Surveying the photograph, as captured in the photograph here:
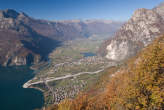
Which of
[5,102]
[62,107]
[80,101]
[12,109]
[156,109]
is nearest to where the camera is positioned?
[156,109]

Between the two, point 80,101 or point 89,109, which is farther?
point 80,101

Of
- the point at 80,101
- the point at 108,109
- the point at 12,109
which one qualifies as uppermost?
the point at 80,101

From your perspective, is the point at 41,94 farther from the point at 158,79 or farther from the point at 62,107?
the point at 158,79

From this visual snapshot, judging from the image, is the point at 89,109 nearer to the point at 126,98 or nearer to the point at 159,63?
the point at 126,98

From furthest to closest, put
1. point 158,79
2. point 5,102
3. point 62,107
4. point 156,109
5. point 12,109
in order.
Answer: point 5,102 → point 12,109 → point 62,107 → point 158,79 → point 156,109

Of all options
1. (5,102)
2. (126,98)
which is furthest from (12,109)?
(126,98)

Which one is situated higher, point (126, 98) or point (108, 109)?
point (126, 98)

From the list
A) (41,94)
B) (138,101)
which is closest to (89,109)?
(138,101)

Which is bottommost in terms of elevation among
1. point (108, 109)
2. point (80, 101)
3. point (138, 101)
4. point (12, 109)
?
point (12, 109)

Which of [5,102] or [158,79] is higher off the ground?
[158,79]
